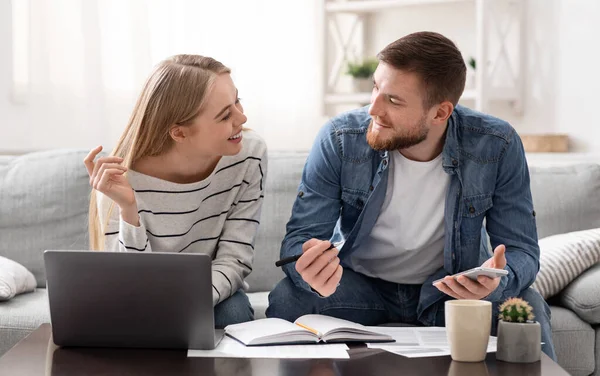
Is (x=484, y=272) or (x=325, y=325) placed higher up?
(x=484, y=272)

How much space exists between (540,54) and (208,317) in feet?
7.13

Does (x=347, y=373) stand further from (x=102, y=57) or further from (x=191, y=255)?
(x=102, y=57)

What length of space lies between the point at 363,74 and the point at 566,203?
1.06 m

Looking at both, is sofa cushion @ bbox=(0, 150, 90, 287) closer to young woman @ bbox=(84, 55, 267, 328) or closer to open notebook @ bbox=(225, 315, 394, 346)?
young woman @ bbox=(84, 55, 267, 328)

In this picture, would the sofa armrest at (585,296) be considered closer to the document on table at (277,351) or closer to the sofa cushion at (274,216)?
A: the sofa cushion at (274,216)

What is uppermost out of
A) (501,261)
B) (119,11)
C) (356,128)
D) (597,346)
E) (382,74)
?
(119,11)

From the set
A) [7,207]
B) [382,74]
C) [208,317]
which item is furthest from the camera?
[7,207]

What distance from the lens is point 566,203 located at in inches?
97.0

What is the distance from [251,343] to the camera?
142cm

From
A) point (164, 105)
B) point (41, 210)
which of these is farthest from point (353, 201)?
point (41, 210)

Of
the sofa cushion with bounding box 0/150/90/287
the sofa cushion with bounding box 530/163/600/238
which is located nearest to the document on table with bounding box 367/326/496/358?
the sofa cushion with bounding box 530/163/600/238

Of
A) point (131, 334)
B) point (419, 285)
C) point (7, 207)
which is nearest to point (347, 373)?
point (131, 334)

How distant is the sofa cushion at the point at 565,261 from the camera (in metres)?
2.18

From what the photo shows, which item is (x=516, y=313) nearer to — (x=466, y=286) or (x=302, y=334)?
(x=466, y=286)
